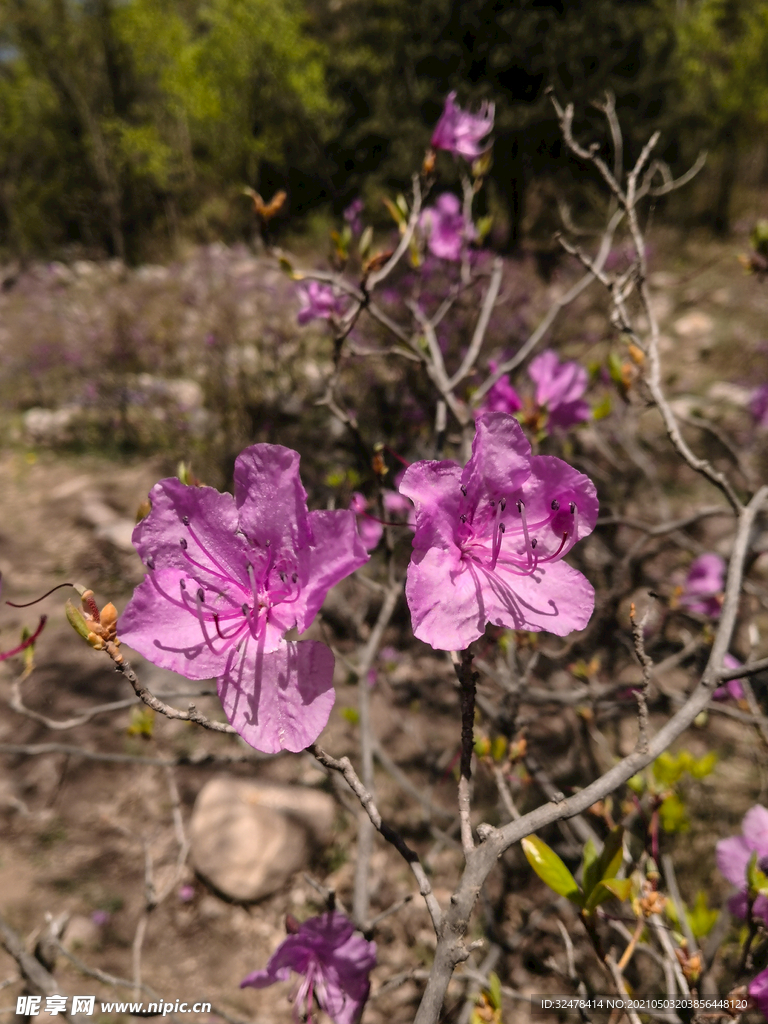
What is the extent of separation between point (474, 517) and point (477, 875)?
1.57 ft

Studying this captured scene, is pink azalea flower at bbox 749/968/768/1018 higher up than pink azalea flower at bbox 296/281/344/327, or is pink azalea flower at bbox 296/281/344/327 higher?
pink azalea flower at bbox 296/281/344/327

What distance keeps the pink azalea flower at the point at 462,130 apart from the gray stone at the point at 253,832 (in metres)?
2.43

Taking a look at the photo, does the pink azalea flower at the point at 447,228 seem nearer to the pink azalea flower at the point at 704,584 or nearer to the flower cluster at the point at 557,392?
the flower cluster at the point at 557,392

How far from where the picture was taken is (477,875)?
583 millimetres

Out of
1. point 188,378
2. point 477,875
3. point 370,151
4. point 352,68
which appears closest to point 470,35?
point 370,151

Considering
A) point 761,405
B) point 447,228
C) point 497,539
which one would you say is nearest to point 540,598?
point 497,539

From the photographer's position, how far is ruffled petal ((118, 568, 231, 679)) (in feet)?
2.50

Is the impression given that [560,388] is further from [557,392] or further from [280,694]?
[280,694]

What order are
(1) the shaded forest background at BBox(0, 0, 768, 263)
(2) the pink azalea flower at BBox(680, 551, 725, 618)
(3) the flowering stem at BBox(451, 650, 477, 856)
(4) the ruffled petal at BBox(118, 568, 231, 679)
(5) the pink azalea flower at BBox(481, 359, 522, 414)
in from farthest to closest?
(1) the shaded forest background at BBox(0, 0, 768, 263), (2) the pink azalea flower at BBox(680, 551, 725, 618), (5) the pink azalea flower at BBox(481, 359, 522, 414), (4) the ruffled petal at BBox(118, 568, 231, 679), (3) the flowering stem at BBox(451, 650, 477, 856)

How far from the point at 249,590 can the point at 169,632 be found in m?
0.13

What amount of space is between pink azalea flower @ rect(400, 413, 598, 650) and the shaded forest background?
8.81 metres

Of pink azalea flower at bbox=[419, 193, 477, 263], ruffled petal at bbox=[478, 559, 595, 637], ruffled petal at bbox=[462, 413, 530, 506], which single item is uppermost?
pink azalea flower at bbox=[419, 193, 477, 263]

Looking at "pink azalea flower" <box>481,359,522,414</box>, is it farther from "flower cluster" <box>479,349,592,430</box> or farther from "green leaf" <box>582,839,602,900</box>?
"green leaf" <box>582,839,602,900</box>

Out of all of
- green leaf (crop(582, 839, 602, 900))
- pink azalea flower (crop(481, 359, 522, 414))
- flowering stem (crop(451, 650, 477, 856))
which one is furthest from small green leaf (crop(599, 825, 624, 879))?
pink azalea flower (crop(481, 359, 522, 414))
